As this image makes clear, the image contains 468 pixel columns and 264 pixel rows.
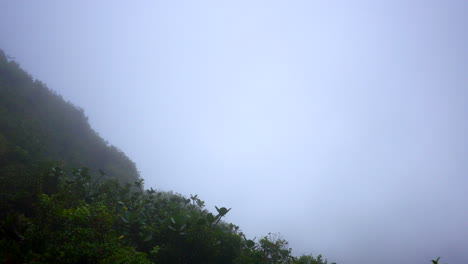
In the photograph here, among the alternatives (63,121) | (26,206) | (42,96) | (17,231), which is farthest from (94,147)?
(17,231)

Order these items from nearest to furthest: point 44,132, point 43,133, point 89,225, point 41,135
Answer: point 89,225 < point 41,135 < point 43,133 < point 44,132

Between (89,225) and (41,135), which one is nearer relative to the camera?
(89,225)

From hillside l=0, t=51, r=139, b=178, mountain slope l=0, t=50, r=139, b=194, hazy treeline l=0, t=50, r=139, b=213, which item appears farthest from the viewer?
hillside l=0, t=51, r=139, b=178

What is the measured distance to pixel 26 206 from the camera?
7938 millimetres

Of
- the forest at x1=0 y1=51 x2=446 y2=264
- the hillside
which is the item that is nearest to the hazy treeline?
the hillside

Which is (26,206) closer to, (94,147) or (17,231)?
(17,231)

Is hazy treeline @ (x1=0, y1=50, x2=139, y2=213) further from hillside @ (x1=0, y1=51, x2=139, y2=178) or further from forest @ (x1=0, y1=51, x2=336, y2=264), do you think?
forest @ (x1=0, y1=51, x2=336, y2=264)

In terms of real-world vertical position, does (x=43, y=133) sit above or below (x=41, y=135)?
above

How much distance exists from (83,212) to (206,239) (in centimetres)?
394

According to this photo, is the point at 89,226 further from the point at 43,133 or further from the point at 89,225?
the point at 43,133

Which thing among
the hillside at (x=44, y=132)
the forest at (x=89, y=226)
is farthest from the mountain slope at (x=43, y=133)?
the forest at (x=89, y=226)

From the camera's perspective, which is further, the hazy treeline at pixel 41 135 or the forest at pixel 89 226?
the hazy treeline at pixel 41 135

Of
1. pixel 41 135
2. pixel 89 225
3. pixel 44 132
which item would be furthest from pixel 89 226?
pixel 44 132

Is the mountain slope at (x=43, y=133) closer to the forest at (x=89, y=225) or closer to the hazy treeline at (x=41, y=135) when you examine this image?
the hazy treeline at (x=41, y=135)
